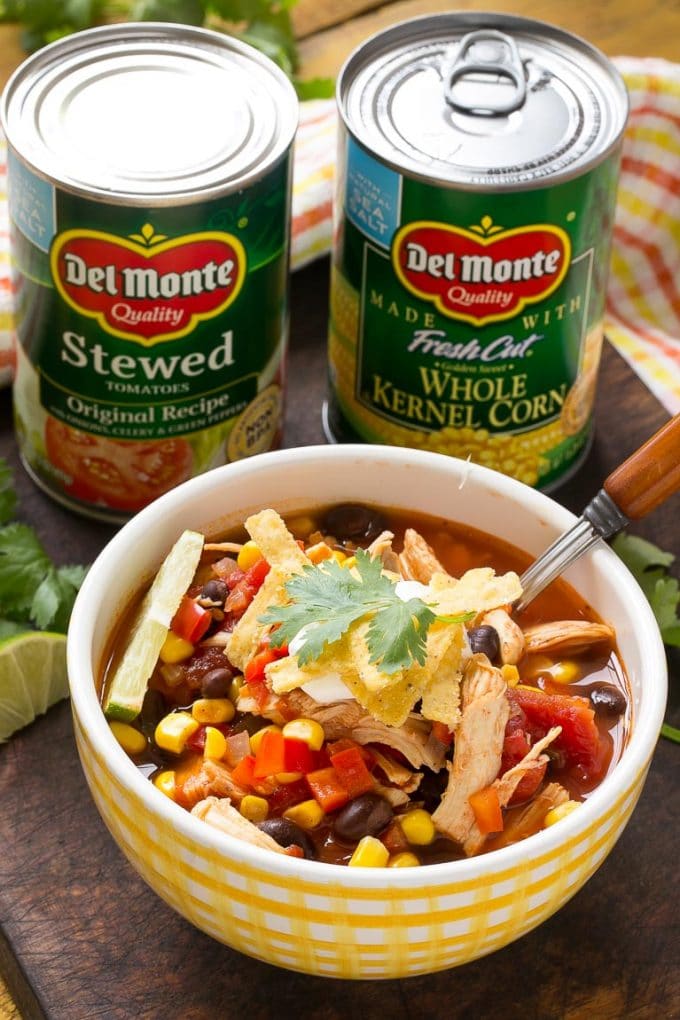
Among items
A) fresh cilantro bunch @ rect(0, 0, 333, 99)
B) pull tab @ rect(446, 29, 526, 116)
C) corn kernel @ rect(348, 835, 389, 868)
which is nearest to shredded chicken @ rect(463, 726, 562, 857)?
corn kernel @ rect(348, 835, 389, 868)

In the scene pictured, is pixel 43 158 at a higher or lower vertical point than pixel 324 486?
higher

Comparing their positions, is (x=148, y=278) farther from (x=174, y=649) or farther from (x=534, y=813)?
(x=534, y=813)

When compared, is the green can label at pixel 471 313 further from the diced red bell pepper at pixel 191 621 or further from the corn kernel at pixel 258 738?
the corn kernel at pixel 258 738

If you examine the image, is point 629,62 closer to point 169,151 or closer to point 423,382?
point 423,382

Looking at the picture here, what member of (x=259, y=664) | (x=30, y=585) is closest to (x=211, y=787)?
(x=259, y=664)

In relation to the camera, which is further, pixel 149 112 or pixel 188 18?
pixel 188 18

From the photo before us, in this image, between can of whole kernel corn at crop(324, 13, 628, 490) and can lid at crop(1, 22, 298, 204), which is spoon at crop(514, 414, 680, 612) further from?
can lid at crop(1, 22, 298, 204)

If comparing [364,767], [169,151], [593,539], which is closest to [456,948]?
[364,767]
